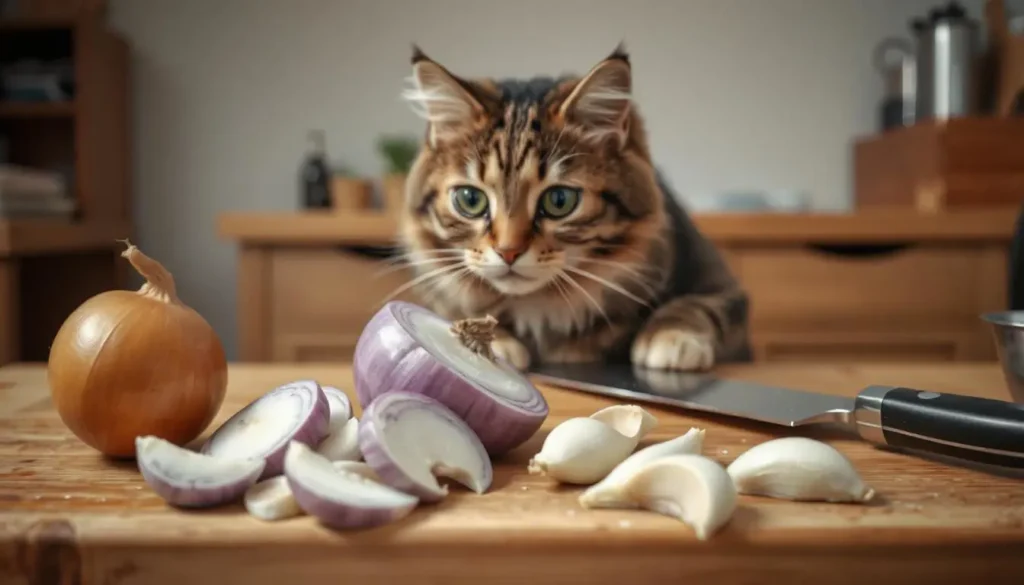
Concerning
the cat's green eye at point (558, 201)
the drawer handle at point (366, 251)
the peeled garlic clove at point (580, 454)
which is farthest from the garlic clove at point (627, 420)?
the drawer handle at point (366, 251)

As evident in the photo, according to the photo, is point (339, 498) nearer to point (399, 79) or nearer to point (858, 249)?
point (858, 249)

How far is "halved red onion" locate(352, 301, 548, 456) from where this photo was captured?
56 centimetres

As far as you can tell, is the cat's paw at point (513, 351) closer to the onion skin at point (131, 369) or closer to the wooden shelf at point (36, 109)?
the onion skin at point (131, 369)

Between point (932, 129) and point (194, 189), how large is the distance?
7.20ft

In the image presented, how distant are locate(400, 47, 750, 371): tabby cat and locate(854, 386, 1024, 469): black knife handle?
360 mm

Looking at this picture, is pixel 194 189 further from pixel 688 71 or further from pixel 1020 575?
pixel 1020 575

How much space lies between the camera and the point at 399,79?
2.58 meters

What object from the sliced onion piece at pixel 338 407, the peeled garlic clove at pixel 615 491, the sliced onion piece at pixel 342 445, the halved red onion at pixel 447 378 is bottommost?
the peeled garlic clove at pixel 615 491

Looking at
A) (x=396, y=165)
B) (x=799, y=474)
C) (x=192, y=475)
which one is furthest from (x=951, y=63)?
(x=192, y=475)

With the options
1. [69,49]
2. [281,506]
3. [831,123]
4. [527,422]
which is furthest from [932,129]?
[69,49]

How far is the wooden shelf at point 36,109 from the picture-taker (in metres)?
2.24

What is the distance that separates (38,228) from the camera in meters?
1.93

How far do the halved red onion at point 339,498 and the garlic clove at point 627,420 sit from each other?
0.20 meters

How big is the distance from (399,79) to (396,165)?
44 cm
